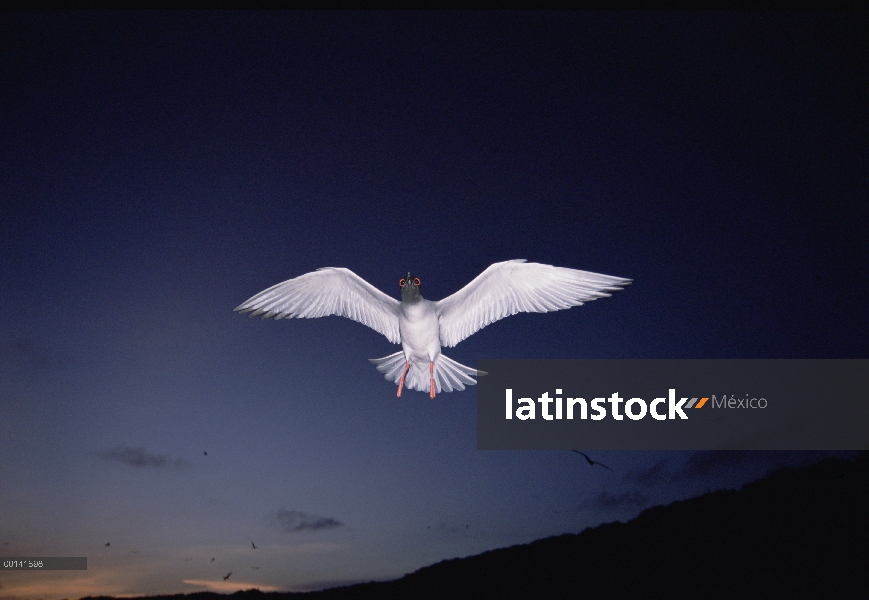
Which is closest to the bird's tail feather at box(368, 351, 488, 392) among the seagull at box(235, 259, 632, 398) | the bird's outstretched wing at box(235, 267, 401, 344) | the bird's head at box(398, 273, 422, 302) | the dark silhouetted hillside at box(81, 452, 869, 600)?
the seagull at box(235, 259, 632, 398)

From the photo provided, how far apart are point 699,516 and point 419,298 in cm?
1089

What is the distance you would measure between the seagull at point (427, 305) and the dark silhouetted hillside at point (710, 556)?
5.67 m

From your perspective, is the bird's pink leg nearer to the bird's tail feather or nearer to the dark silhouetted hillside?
the bird's tail feather

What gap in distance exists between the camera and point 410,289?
5613mm

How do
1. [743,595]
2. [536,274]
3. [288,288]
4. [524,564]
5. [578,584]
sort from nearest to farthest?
1. [536,274]
2. [288,288]
3. [743,595]
4. [524,564]
5. [578,584]

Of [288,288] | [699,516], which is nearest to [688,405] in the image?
[288,288]

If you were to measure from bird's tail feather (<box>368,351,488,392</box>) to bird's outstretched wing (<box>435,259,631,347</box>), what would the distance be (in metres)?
0.40

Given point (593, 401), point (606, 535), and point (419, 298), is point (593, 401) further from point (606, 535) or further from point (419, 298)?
point (606, 535)

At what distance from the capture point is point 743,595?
9.59m

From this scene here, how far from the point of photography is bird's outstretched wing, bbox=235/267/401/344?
570cm

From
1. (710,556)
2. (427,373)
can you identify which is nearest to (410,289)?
(427,373)

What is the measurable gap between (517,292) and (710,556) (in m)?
9.48

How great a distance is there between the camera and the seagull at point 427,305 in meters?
5.38

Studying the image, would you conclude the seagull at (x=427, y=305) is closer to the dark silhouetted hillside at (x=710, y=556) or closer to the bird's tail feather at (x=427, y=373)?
the bird's tail feather at (x=427, y=373)
